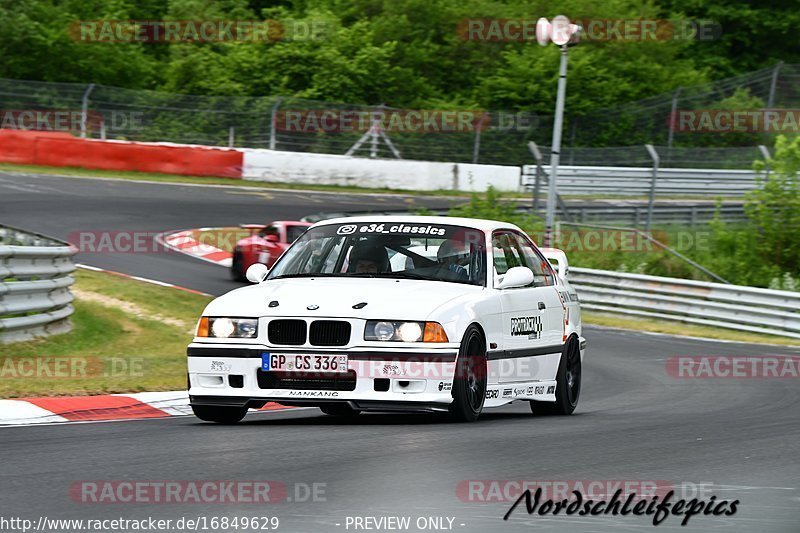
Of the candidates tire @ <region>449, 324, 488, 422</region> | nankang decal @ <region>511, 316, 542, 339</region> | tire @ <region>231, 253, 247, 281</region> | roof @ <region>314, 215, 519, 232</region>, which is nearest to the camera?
tire @ <region>449, 324, 488, 422</region>

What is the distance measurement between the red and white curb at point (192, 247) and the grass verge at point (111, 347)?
5.32 m

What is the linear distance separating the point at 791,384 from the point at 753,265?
12.6 m

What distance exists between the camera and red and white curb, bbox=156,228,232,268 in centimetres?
2589

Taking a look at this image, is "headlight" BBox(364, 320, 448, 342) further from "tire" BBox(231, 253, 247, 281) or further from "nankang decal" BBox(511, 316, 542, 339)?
"tire" BBox(231, 253, 247, 281)

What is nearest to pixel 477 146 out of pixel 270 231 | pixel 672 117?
pixel 672 117

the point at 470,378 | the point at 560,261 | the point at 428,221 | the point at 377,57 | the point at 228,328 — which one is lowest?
the point at 470,378

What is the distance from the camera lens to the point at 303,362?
8.55 metres

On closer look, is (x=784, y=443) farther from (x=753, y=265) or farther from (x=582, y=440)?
(x=753, y=265)

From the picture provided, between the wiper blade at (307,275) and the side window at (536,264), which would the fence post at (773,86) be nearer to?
the side window at (536,264)

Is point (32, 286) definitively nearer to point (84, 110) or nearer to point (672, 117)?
point (84, 110)

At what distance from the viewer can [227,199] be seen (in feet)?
109

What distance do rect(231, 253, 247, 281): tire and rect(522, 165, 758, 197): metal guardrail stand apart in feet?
29.2

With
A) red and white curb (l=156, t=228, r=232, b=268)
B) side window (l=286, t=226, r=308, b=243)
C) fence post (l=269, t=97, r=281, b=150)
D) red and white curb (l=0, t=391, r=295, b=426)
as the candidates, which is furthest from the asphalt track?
fence post (l=269, t=97, r=281, b=150)

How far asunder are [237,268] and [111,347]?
8.43 meters
